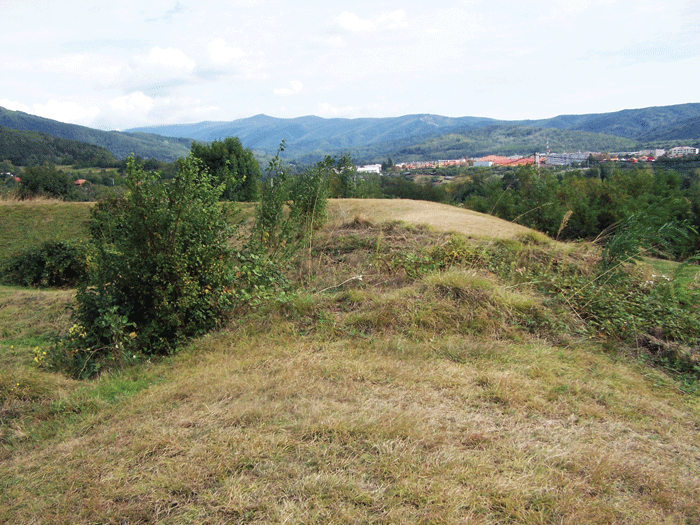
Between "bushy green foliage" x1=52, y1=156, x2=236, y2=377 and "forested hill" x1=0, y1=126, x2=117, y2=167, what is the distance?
65.8m

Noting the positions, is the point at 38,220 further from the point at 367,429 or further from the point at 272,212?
the point at 367,429

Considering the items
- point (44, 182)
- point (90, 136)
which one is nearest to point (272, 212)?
point (44, 182)

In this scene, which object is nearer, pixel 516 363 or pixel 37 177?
pixel 516 363

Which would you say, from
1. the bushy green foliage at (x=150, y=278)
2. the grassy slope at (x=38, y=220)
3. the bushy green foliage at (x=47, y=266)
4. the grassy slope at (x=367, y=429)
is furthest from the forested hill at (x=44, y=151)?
the grassy slope at (x=367, y=429)

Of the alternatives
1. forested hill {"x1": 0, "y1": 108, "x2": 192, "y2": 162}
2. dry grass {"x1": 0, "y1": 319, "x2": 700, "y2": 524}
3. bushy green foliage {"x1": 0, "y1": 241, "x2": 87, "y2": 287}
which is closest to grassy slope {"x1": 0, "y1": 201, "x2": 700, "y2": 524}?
dry grass {"x1": 0, "y1": 319, "x2": 700, "y2": 524}

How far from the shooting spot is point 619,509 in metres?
2.01

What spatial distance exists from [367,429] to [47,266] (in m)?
11.9

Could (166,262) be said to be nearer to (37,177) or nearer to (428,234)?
(428,234)

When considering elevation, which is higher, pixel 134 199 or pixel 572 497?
pixel 134 199

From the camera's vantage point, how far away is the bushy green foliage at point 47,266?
36.5 ft

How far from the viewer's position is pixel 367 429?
8.30ft

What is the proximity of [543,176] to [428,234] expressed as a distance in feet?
54.6

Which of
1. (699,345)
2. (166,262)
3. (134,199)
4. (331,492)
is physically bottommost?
(699,345)

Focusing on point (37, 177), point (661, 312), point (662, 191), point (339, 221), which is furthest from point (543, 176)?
point (37, 177)
